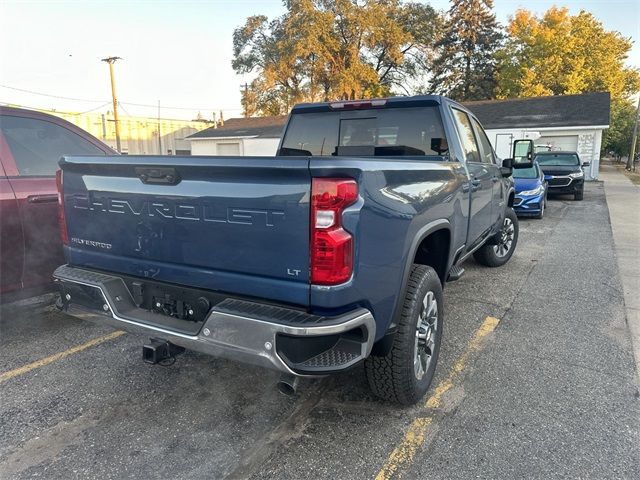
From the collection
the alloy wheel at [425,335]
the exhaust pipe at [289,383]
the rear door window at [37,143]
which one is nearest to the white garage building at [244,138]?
the rear door window at [37,143]

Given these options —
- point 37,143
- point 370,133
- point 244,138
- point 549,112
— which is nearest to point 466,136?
point 370,133

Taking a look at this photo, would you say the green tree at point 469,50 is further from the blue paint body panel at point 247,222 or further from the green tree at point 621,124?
the blue paint body panel at point 247,222

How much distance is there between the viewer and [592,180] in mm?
22656

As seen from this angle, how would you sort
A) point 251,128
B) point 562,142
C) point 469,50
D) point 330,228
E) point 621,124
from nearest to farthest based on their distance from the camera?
point 330,228
point 562,142
point 251,128
point 621,124
point 469,50

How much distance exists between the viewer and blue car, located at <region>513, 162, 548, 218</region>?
10961mm

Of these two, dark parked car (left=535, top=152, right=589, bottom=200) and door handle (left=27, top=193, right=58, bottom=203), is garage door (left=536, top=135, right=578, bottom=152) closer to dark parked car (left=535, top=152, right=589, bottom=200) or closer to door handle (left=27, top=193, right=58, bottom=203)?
dark parked car (left=535, top=152, right=589, bottom=200)

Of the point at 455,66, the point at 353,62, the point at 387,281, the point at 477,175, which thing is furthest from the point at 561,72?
the point at 387,281

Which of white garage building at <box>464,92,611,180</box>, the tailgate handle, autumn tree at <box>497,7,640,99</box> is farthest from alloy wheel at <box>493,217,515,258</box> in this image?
autumn tree at <box>497,7,640,99</box>

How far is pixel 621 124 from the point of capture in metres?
37.4

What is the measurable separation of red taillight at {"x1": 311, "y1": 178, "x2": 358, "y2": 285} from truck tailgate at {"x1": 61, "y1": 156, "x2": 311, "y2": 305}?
47mm

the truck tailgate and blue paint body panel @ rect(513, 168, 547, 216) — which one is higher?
the truck tailgate

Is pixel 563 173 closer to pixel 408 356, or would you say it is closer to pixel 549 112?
pixel 549 112

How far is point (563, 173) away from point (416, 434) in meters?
14.9

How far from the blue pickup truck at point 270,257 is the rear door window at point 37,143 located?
137cm
